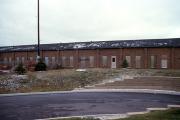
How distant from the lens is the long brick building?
4731 cm

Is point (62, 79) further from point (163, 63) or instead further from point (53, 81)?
point (163, 63)

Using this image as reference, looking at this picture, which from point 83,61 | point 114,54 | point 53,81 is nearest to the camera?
point 53,81

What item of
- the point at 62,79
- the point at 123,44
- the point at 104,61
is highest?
the point at 123,44

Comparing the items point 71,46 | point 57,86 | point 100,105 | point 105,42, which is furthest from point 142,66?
point 100,105

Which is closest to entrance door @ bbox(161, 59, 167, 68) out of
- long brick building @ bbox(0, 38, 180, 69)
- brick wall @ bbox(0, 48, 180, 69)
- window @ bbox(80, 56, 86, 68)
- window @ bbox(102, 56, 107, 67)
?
long brick building @ bbox(0, 38, 180, 69)

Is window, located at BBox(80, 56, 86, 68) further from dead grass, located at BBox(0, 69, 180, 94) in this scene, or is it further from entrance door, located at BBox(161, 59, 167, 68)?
dead grass, located at BBox(0, 69, 180, 94)

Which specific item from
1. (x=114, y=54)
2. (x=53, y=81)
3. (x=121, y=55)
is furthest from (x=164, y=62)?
(x=53, y=81)

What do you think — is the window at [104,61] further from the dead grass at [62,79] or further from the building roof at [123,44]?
the dead grass at [62,79]

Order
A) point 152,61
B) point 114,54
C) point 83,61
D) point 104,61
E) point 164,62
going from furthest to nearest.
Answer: point 83,61 → point 104,61 → point 114,54 → point 152,61 → point 164,62

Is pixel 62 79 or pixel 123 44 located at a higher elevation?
pixel 123 44

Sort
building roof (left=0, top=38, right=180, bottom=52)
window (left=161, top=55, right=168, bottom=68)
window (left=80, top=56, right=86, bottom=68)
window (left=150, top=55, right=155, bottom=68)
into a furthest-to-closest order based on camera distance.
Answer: window (left=80, top=56, right=86, bottom=68) → window (left=150, top=55, right=155, bottom=68) → building roof (left=0, top=38, right=180, bottom=52) → window (left=161, top=55, right=168, bottom=68)

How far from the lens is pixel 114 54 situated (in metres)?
51.8

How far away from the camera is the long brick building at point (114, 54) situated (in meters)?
47.3

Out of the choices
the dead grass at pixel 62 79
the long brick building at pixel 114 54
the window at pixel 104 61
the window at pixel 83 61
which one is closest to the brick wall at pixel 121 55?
the long brick building at pixel 114 54
